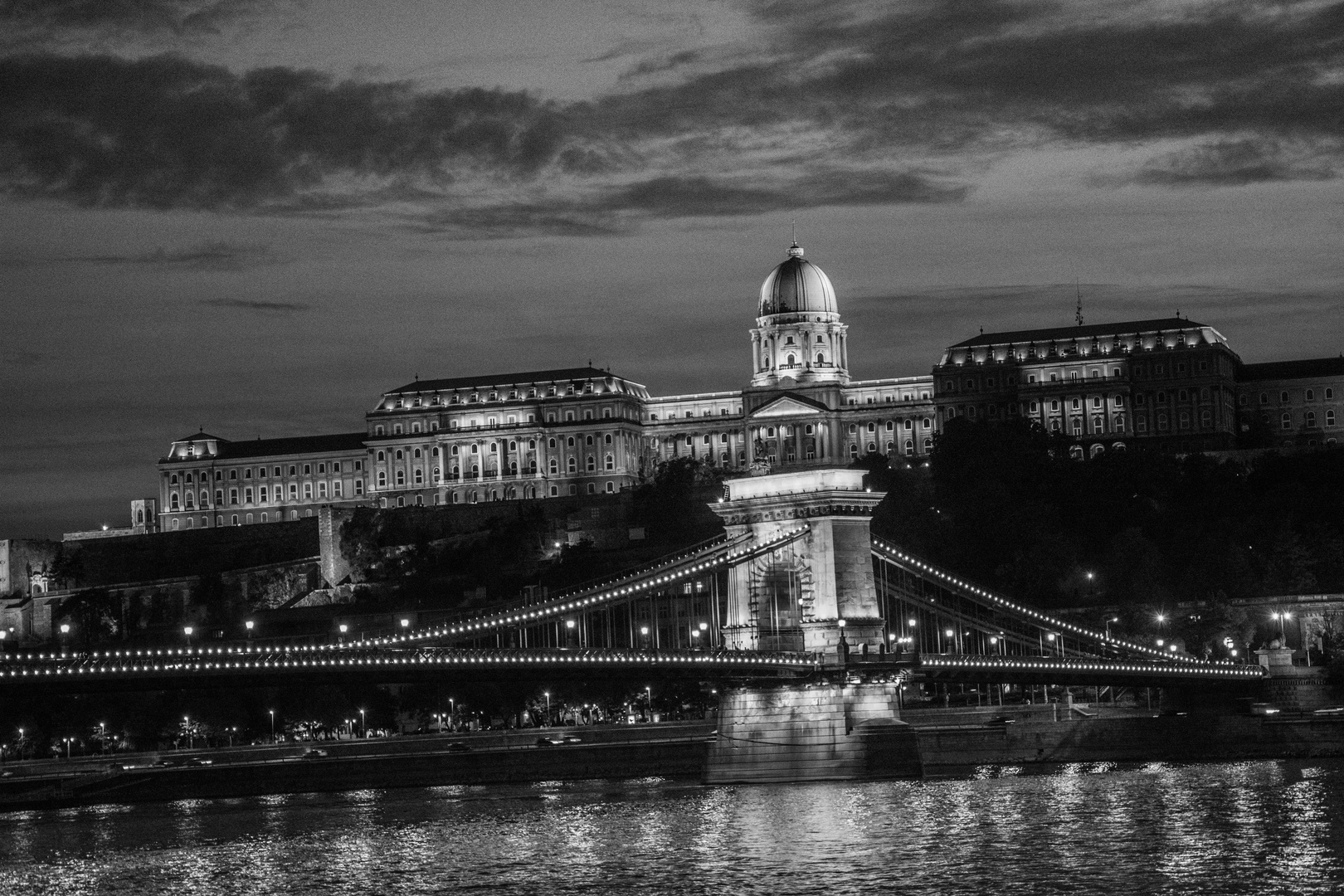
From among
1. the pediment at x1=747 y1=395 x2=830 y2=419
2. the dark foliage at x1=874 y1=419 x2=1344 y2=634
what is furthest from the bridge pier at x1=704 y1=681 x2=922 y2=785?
the pediment at x1=747 y1=395 x2=830 y2=419

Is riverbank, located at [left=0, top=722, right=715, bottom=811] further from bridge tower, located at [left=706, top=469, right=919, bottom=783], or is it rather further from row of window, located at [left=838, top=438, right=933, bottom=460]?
row of window, located at [left=838, top=438, right=933, bottom=460]

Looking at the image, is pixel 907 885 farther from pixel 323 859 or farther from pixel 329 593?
pixel 329 593

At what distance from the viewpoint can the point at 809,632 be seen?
209 feet

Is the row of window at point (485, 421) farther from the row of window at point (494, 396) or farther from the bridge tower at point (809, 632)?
the bridge tower at point (809, 632)

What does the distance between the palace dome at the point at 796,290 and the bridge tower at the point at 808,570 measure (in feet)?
267

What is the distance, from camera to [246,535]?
142m

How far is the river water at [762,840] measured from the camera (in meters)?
47.2

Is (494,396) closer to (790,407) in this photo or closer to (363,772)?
(790,407)

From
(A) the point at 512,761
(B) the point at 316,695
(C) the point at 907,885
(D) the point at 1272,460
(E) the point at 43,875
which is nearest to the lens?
(C) the point at 907,885

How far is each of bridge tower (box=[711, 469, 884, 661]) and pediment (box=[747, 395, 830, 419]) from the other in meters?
79.1

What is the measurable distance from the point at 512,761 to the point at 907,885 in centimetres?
2985

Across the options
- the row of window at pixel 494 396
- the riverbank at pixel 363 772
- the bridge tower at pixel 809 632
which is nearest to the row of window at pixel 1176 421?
the row of window at pixel 494 396

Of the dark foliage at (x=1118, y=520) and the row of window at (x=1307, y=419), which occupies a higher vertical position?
the row of window at (x=1307, y=419)

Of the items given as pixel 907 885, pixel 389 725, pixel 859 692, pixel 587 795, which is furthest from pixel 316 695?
pixel 907 885
